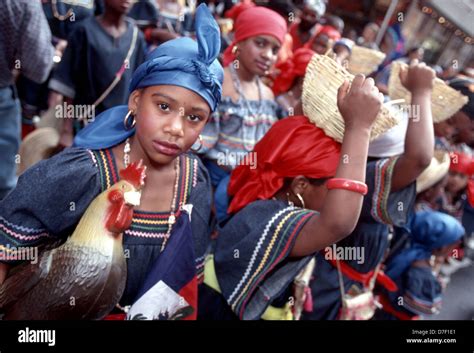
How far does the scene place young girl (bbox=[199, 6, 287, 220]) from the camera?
7.52 ft

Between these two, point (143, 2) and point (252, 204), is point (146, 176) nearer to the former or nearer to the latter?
point (252, 204)

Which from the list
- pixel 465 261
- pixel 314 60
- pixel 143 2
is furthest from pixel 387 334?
pixel 465 261

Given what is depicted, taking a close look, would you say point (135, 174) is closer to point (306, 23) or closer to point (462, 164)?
point (462, 164)

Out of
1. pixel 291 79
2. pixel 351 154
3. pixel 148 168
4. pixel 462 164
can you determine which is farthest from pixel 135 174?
pixel 462 164

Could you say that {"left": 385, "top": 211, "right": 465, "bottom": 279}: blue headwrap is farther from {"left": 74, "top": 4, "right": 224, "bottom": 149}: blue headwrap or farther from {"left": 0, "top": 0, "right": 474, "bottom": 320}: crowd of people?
{"left": 74, "top": 4, "right": 224, "bottom": 149}: blue headwrap

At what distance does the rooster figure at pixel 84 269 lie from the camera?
1.19 metres

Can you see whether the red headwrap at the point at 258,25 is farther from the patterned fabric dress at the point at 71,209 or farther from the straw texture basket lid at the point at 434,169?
the patterned fabric dress at the point at 71,209

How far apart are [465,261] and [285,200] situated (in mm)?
3686

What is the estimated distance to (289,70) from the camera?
293 centimetres

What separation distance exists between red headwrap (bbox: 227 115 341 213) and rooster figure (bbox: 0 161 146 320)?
51 cm

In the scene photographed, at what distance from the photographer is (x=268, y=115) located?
8.03 feet

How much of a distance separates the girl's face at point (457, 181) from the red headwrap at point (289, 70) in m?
1.37

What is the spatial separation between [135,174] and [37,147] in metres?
1.16

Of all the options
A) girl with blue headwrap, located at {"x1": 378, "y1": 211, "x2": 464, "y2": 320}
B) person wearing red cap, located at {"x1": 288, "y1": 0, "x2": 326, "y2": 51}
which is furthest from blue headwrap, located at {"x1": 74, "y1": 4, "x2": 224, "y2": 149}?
person wearing red cap, located at {"x1": 288, "y1": 0, "x2": 326, "y2": 51}
